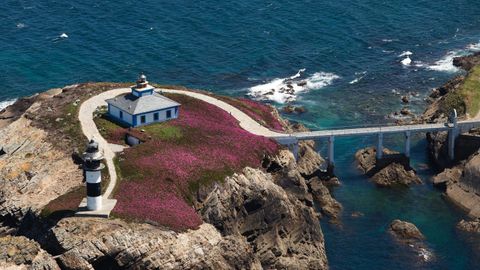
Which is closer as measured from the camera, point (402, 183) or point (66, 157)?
point (66, 157)

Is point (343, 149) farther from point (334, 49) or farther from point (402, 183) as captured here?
point (334, 49)

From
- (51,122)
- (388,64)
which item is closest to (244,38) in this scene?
(388,64)

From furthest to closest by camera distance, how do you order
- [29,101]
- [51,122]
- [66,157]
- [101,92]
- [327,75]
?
1. [327,75]
2. [29,101]
3. [101,92]
4. [51,122]
5. [66,157]

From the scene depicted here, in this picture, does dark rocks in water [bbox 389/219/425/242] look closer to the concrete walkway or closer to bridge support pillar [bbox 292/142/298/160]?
bridge support pillar [bbox 292/142/298/160]

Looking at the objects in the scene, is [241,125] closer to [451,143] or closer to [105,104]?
[105,104]

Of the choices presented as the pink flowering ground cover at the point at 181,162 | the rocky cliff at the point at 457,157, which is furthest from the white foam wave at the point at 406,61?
the pink flowering ground cover at the point at 181,162

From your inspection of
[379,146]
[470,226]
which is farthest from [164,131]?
[470,226]
